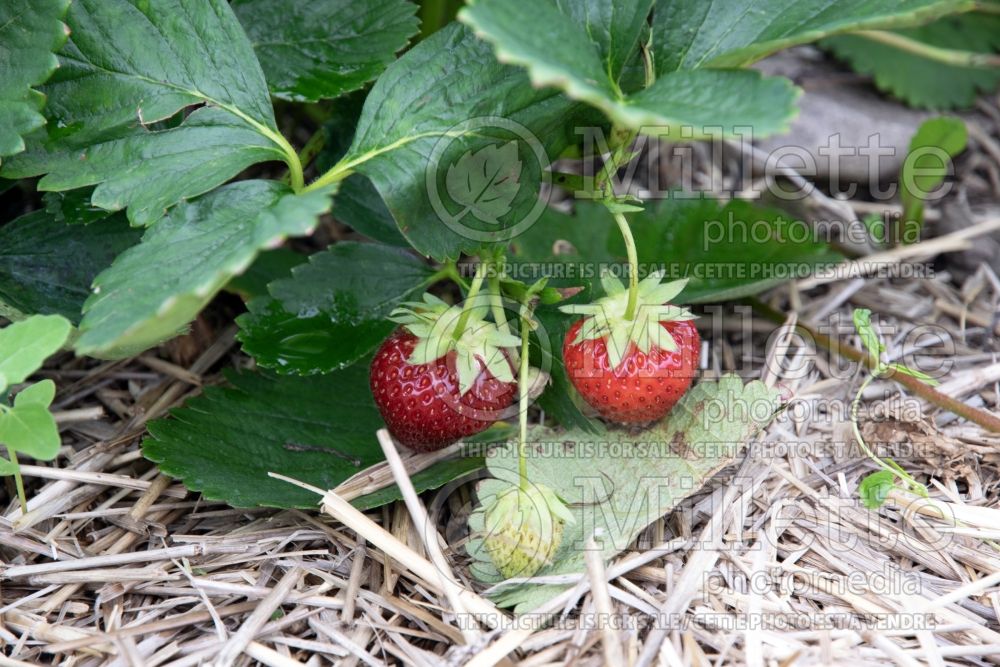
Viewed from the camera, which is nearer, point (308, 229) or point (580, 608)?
point (308, 229)

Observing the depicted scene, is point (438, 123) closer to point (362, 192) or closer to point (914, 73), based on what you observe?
point (362, 192)

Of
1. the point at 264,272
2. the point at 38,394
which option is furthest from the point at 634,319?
the point at 38,394

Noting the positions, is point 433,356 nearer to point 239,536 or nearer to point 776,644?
point 239,536

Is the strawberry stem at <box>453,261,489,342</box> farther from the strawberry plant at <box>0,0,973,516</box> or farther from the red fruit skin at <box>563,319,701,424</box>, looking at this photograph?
the red fruit skin at <box>563,319,701,424</box>

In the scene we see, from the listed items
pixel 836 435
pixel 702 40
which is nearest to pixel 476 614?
pixel 836 435

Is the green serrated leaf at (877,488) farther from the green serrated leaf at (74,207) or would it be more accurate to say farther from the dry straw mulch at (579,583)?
the green serrated leaf at (74,207)

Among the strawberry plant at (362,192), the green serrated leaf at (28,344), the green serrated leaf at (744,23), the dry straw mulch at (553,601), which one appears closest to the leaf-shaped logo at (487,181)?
the strawberry plant at (362,192)
